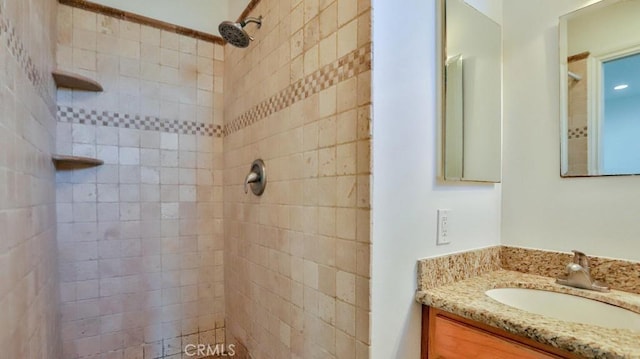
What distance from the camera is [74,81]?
5.37ft

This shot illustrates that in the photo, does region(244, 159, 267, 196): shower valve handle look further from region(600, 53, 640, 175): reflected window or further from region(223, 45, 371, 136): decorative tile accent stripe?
region(600, 53, 640, 175): reflected window

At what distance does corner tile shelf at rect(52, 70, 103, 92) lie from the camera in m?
1.56

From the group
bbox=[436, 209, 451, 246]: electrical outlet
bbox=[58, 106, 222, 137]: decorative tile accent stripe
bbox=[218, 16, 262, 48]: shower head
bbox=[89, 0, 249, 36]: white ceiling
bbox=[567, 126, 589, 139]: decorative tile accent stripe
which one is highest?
bbox=[89, 0, 249, 36]: white ceiling

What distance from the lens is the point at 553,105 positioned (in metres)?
1.21

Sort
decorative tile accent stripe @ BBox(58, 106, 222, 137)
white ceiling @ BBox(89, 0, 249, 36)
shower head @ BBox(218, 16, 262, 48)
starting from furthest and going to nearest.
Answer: white ceiling @ BBox(89, 0, 249, 36)
decorative tile accent stripe @ BBox(58, 106, 222, 137)
shower head @ BBox(218, 16, 262, 48)

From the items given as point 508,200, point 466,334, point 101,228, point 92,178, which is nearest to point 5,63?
point 92,178

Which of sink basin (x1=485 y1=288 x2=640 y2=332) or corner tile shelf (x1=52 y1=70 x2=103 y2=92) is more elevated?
corner tile shelf (x1=52 y1=70 x2=103 y2=92)

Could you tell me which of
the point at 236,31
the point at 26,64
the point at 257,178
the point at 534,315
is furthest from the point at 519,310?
the point at 26,64

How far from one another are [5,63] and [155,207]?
124 centimetres

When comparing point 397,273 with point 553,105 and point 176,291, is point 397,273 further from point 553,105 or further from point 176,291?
point 176,291

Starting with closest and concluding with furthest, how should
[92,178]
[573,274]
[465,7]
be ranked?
[573,274]
[465,7]
[92,178]

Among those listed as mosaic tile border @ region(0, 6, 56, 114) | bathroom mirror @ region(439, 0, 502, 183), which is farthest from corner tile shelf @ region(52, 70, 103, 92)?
bathroom mirror @ region(439, 0, 502, 183)

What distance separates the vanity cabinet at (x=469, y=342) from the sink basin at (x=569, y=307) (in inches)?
7.4

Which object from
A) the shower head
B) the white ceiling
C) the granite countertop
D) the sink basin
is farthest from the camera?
the white ceiling
